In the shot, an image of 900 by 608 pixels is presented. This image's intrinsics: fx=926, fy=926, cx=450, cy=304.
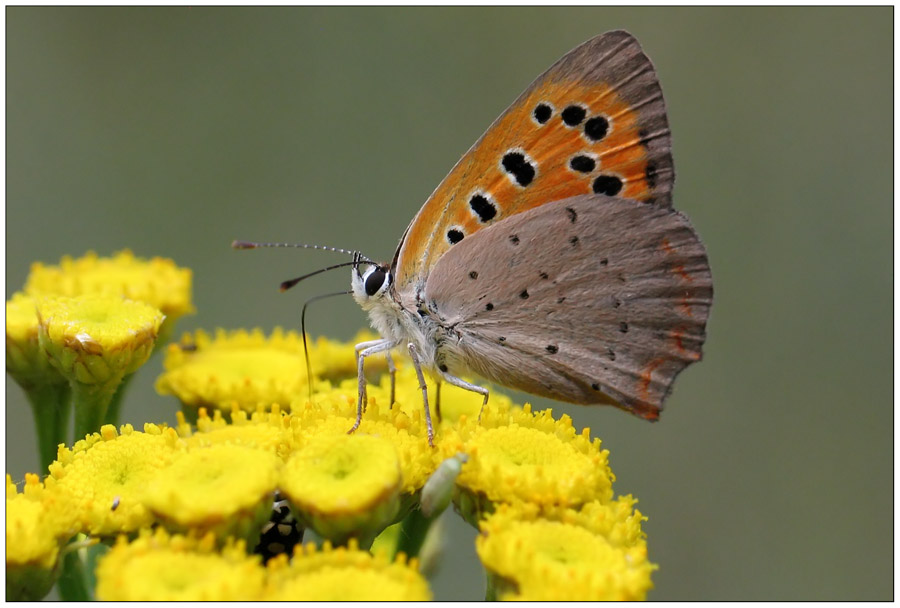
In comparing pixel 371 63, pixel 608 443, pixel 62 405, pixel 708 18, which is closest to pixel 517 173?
pixel 62 405

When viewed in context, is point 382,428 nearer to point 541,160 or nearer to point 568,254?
point 568,254

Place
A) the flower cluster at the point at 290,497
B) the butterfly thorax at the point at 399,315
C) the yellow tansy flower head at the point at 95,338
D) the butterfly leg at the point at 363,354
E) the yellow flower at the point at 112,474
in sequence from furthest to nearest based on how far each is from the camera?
the butterfly thorax at the point at 399,315
the yellow tansy flower head at the point at 95,338
the butterfly leg at the point at 363,354
the yellow flower at the point at 112,474
the flower cluster at the point at 290,497

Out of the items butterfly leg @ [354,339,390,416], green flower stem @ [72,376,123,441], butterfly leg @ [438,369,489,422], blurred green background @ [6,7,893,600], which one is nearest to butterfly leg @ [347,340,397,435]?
butterfly leg @ [354,339,390,416]

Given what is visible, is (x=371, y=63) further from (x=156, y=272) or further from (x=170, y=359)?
(x=170, y=359)

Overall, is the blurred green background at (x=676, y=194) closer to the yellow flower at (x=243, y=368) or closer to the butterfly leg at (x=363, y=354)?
the yellow flower at (x=243, y=368)

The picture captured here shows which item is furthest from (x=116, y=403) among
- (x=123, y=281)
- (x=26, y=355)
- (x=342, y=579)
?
(x=342, y=579)

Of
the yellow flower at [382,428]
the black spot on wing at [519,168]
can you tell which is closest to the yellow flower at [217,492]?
the yellow flower at [382,428]

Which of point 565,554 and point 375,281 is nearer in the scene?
point 565,554
